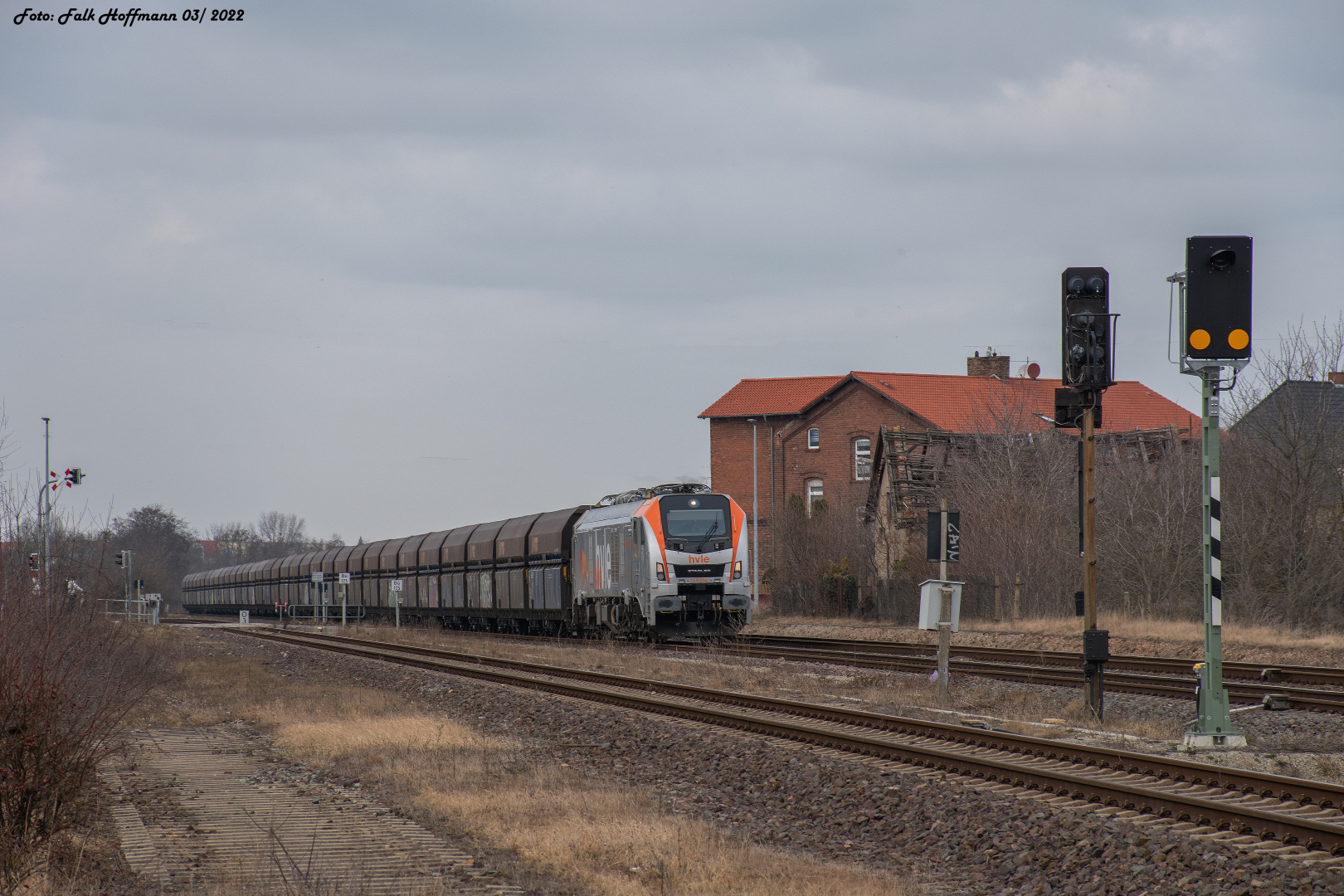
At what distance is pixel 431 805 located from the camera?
991 cm

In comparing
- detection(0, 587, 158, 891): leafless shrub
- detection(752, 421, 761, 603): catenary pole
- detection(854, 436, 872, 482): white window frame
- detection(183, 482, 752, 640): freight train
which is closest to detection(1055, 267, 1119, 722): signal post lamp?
detection(0, 587, 158, 891): leafless shrub

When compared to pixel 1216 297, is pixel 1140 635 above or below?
below

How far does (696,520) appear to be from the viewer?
27.8 meters

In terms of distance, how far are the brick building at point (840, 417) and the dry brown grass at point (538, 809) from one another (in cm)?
4602

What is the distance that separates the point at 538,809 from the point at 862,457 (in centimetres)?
5574

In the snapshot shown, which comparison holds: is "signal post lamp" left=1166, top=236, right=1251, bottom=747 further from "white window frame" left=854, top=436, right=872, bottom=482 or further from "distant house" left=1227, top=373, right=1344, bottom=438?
"white window frame" left=854, top=436, right=872, bottom=482

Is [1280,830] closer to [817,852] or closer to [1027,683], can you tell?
[817,852]

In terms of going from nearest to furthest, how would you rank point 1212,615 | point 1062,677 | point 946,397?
point 1212,615, point 1062,677, point 946,397

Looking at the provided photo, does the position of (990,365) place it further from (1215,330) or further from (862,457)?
(1215,330)

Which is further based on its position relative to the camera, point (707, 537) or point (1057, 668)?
point (707, 537)

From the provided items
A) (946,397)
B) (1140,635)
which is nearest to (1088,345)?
(1140,635)

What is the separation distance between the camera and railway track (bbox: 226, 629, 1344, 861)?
7.89m

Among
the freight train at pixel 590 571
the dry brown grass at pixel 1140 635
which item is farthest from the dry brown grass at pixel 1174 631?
the freight train at pixel 590 571

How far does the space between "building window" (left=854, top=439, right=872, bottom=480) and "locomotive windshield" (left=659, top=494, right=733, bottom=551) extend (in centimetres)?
3635
